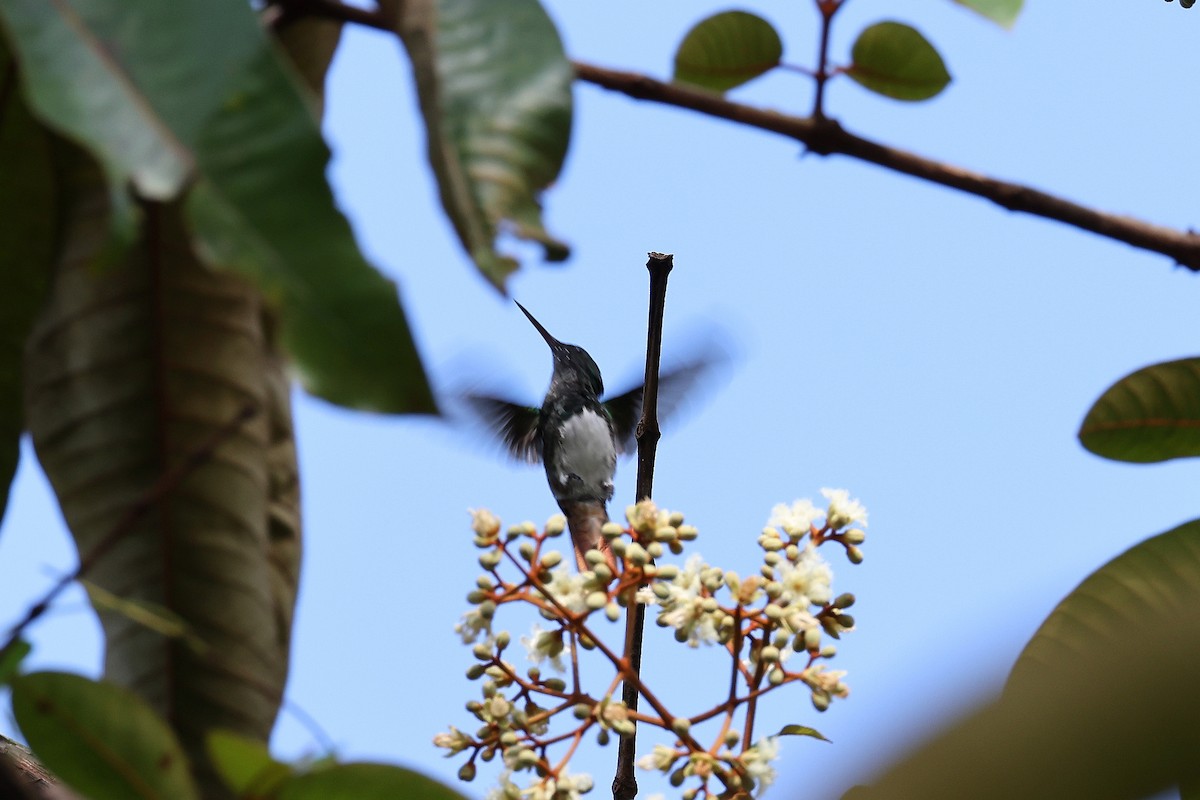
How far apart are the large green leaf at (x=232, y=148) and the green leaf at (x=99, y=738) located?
200 millimetres

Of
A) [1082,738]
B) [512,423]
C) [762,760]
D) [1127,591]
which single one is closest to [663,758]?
[762,760]

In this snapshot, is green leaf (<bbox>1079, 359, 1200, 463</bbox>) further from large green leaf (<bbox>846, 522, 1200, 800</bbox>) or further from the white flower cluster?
large green leaf (<bbox>846, 522, 1200, 800</bbox>)

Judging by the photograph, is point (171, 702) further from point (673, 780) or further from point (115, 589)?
point (673, 780)

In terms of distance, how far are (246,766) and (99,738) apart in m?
0.09

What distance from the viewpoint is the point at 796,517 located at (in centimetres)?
144

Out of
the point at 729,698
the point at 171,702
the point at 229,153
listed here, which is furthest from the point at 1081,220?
the point at 729,698

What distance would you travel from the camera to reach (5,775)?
40cm

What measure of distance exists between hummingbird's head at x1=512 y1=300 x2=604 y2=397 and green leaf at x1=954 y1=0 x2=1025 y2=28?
219 cm

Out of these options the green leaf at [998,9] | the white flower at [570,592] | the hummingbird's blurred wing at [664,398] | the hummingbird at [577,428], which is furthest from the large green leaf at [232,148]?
the hummingbird's blurred wing at [664,398]

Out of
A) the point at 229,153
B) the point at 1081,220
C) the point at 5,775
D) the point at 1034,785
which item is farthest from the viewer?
the point at 1081,220

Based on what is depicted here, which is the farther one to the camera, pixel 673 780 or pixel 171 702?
pixel 673 780

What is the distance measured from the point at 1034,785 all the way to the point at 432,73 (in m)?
0.50

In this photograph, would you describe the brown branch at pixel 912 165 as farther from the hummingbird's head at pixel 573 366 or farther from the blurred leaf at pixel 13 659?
the hummingbird's head at pixel 573 366

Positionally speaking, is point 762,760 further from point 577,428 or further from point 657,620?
point 577,428
